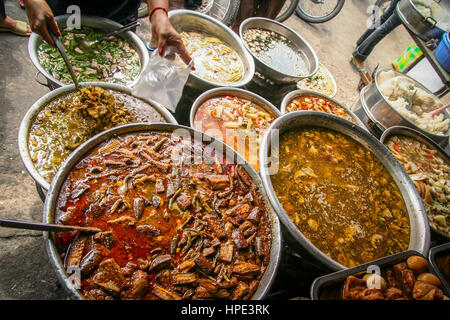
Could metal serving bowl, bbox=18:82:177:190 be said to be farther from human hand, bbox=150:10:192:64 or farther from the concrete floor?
the concrete floor

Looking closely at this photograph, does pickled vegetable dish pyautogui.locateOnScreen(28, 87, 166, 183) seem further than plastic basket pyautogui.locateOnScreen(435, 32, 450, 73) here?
No

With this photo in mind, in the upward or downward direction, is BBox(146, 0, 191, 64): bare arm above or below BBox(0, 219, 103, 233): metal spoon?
above

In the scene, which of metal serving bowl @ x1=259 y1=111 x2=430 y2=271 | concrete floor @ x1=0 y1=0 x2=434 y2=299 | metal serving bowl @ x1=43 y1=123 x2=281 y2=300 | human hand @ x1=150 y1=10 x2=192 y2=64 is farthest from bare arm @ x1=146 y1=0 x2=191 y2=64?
concrete floor @ x1=0 y1=0 x2=434 y2=299

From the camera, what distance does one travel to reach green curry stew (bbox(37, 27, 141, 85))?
292 centimetres

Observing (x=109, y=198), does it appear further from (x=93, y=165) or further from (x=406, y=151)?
(x=406, y=151)

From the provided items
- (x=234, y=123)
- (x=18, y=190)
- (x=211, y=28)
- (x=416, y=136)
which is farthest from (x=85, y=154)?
(x=416, y=136)

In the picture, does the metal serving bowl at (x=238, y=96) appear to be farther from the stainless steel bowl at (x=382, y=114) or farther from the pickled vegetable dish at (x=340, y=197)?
the stainless steel bowl at (x=382, y=114)

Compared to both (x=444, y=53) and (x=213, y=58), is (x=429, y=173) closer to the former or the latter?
(x=444, y=53)

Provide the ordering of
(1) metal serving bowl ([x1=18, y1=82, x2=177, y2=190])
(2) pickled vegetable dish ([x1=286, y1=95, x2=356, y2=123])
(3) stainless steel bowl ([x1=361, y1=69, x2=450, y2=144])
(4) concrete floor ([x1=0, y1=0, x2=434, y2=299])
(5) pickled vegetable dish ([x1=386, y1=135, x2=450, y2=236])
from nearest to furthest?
(1) metal serving bowl ([x1=18, y1=82, x2=177, y2=190])
(4) concrete floor ([x1=0, y1=0, x2=434, y2=299])
(5) pickled vegetable dish ([x1=386, y1=135, x2=450, y2=236])
(2) pickled vegetable dish ([x1=286, y1=95, x2=356, y2=123])
(3) stainless steel bowl ([x1=361, y1=69, x2=450, y2=144])

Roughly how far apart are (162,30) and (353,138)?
96.4 inches

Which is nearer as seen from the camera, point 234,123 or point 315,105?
point 234,123

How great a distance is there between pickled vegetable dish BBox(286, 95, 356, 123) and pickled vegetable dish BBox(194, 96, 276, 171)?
48cm

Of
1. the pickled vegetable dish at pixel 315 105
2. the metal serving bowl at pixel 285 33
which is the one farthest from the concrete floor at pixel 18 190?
the pickled vegetable dish at pixel 315 105

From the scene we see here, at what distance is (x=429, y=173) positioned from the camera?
3367mm
